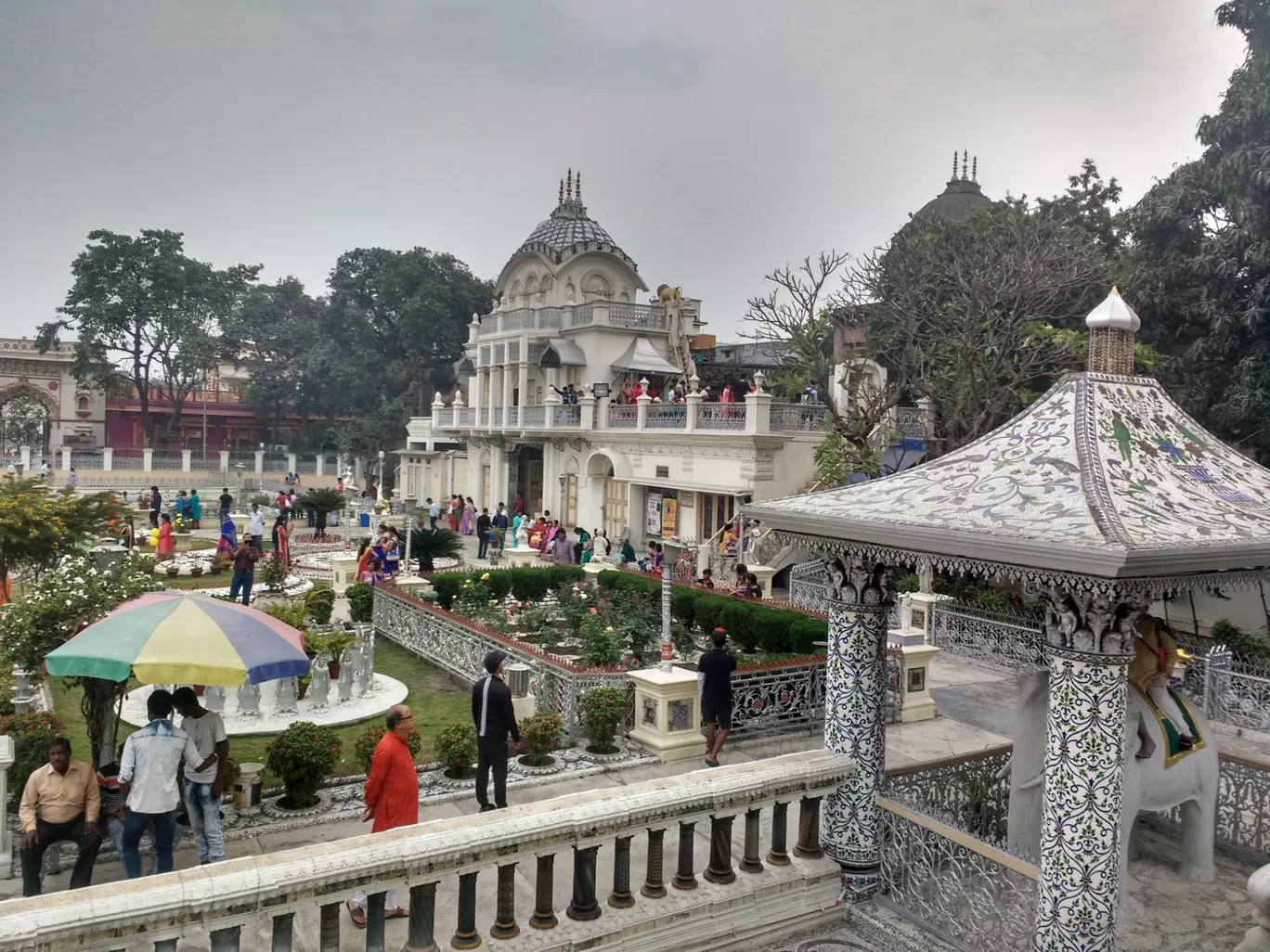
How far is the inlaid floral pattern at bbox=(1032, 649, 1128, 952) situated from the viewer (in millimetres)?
5141

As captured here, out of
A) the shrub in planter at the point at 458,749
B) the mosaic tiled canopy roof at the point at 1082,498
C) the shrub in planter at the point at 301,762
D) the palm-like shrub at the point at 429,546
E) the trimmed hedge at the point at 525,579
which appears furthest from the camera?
the palm-like shrub at the point at 429,546

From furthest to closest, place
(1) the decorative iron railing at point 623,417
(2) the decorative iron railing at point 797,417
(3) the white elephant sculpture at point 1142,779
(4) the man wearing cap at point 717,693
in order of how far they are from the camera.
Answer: (1) the decorative iron railing at point 623,417
(2) the decorative iron railing at point 797,417
(4) the man wearing cap at point 717,693
(3) the white elephant sculpture at point 1142,779

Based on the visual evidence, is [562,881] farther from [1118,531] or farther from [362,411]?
[362,411]

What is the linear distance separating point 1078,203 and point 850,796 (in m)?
30.1

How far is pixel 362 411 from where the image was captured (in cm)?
5441

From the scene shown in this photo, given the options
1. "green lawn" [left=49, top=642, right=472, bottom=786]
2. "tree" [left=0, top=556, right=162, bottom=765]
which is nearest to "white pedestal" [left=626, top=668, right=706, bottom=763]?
"green lawn" [left=49, top=642, right=472, bottom=786]

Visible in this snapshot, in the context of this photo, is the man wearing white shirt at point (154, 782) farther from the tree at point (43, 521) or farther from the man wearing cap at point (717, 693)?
the tree at point (43, 521)

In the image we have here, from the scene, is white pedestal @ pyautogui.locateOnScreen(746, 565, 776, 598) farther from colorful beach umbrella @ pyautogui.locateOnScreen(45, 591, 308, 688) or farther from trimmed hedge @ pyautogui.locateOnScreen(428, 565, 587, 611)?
colorful beach umbrella @ pyautogui.locateOnScreen(45, 591, 308, 688)

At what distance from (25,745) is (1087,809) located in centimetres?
759

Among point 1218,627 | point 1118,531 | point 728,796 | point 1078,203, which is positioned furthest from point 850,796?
point 1078,203

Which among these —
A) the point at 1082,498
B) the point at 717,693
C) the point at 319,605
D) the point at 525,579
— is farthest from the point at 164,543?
the point at 1082,498

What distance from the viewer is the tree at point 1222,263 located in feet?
59.6

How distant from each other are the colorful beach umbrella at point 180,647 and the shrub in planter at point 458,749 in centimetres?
247

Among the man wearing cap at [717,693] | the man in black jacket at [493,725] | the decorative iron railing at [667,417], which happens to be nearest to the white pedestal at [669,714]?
the man wearing cap at [717,693]
